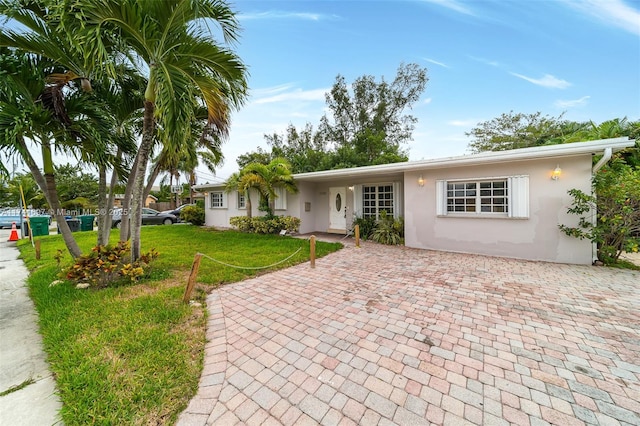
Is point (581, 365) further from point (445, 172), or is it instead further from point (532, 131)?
point (532, 131)

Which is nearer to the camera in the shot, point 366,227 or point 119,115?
point 119,115

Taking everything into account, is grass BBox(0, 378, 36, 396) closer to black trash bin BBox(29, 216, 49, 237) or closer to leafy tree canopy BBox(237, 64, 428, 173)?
black trash bin BBox(29, 216, 49, 237)

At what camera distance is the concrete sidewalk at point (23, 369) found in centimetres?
178

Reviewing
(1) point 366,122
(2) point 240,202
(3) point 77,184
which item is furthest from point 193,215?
(3) point 77,184

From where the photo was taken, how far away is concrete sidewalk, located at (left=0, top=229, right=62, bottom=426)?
1781 millimetres

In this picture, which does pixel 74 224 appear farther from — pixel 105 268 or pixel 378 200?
pixel 378 200

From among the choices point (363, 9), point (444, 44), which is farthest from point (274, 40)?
point (444, 44)

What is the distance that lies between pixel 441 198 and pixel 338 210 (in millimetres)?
4699

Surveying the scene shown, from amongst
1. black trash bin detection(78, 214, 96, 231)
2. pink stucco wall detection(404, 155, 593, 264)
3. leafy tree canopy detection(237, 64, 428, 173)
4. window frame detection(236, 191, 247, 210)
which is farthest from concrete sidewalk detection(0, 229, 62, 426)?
leafy tree canopy detection(237, 64, 428, 173)

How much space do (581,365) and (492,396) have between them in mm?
1154

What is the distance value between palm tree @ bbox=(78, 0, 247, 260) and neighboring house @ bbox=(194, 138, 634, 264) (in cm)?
516

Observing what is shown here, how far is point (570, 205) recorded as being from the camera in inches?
226

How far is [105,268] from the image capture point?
13.9 ft

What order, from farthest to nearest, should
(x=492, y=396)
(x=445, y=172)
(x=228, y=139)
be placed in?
1. (x=445, y=172)
2. (x=228, y=139)
3. (x=492, y=396)
